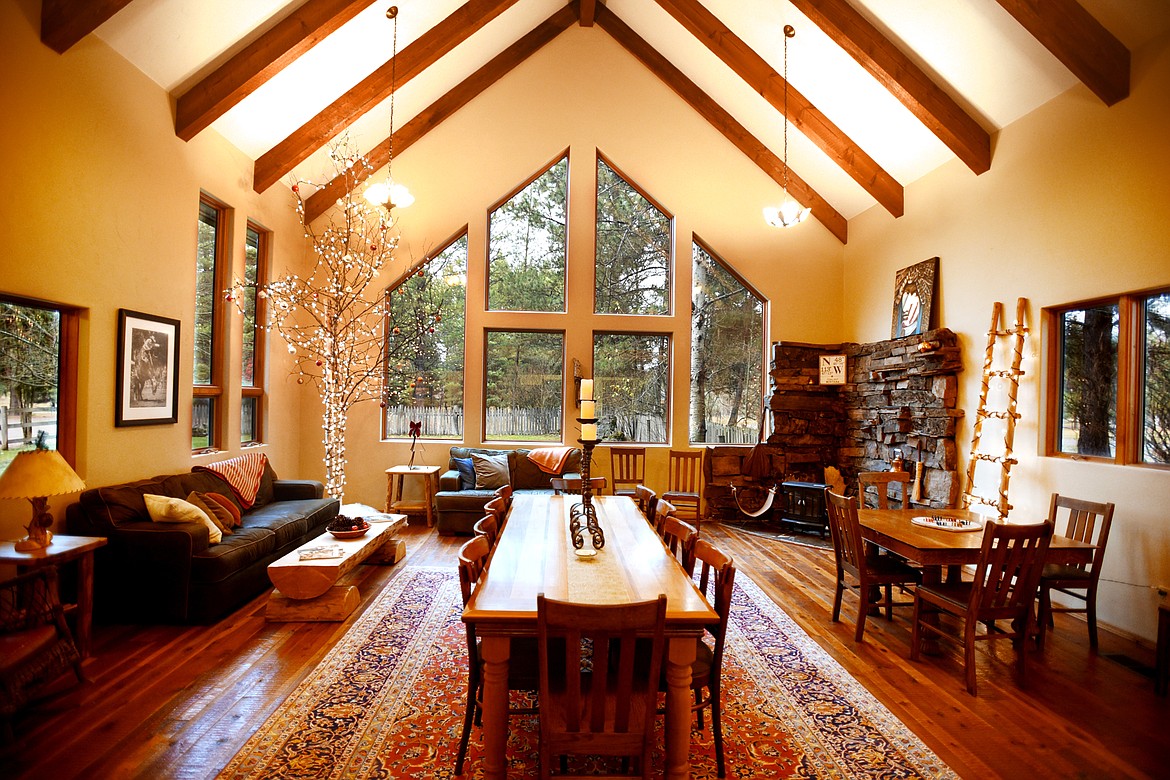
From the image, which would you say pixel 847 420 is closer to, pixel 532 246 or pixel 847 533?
pixel 847 533

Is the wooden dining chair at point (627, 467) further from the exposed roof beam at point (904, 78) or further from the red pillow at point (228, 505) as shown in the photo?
the exposed roof beam at point (904, 78)

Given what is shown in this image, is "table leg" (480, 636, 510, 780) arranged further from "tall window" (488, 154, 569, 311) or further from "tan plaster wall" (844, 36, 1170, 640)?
"tall window" (488, 154, 569, 311)

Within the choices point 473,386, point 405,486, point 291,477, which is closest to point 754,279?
point 473,386

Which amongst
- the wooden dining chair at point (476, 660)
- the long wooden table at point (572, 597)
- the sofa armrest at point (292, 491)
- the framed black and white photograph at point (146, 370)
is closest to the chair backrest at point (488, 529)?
the long wooden table at point (572, 597)

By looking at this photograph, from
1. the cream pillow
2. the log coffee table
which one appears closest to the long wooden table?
the log coffee table

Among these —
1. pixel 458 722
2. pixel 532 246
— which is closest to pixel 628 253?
pixel 532 246

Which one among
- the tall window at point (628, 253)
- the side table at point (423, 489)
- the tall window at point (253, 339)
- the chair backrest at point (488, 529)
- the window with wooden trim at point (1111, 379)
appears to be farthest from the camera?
the tall window at point (628, 253)

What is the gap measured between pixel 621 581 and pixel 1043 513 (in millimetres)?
3794

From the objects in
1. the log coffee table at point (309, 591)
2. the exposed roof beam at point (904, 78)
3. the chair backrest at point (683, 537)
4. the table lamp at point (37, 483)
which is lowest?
the log coffee table at point (309, 591)

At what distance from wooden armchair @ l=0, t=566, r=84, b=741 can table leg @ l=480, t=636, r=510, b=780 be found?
193cm

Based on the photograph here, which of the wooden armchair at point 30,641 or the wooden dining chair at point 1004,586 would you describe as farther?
the wooden dining chair at point 1004,586

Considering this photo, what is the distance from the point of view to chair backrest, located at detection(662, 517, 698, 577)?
2.79m

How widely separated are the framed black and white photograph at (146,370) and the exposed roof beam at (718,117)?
555cm

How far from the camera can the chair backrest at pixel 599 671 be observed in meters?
1.81
